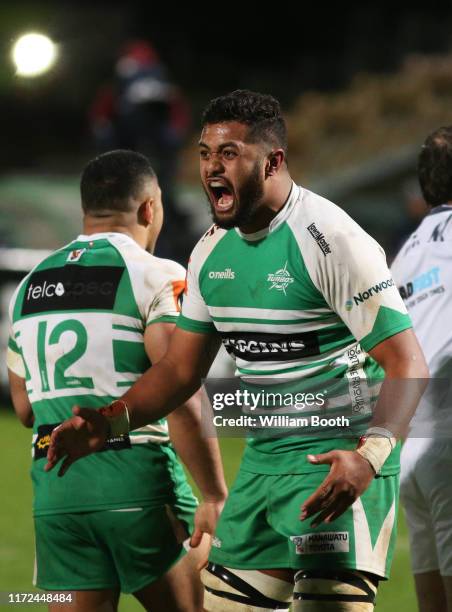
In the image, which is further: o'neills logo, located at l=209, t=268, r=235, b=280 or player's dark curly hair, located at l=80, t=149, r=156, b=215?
player's dark curly hair, located at l=80, t=149, r=156, b=215

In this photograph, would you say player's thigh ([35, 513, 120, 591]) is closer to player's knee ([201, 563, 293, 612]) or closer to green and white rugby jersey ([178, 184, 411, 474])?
player's knee ([201, 563, 293, 612])

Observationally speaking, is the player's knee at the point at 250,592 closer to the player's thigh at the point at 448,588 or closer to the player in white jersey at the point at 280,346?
the player in white jersey at the point at 280,346

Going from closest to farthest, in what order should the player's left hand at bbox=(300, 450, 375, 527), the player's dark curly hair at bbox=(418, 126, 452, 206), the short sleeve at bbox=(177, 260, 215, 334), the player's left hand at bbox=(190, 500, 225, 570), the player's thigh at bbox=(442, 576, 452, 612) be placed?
the player's left hand at bbox=(300, 450, 375, 527) < the short sleeve at bbox=(177, 260, 215, 334) < the player's left hand at bbox=(190, 500, 225, 570) < the player's thigh at bbox=(442, 576, 452, 612) < the player's dark curly hair at bbox=(418, 126, 452, 206)

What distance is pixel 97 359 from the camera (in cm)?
414

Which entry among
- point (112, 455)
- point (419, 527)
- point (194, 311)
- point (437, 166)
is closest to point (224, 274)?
point (194, 311)

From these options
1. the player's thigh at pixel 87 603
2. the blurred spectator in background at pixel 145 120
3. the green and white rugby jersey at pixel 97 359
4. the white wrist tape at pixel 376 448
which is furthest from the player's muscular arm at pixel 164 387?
the blurred spectator in background at pixel 145 120

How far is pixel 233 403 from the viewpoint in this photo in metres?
3.86

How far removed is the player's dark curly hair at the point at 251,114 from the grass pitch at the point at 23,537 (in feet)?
10.8

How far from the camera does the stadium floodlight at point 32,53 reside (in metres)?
5.27

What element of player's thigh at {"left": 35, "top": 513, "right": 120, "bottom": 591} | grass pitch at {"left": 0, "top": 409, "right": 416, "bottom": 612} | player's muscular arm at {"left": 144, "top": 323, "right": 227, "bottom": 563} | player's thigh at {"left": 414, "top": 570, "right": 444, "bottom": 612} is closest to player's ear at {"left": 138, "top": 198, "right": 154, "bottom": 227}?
player's muscular arm at {"left": 144, "top": 323, "right": 227, "bottom": 563}

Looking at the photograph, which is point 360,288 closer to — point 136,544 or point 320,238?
point 320,238

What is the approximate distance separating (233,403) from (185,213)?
37.8 feet

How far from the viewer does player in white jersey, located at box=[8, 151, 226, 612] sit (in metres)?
4.13

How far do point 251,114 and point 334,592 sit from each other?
1.50 meters
